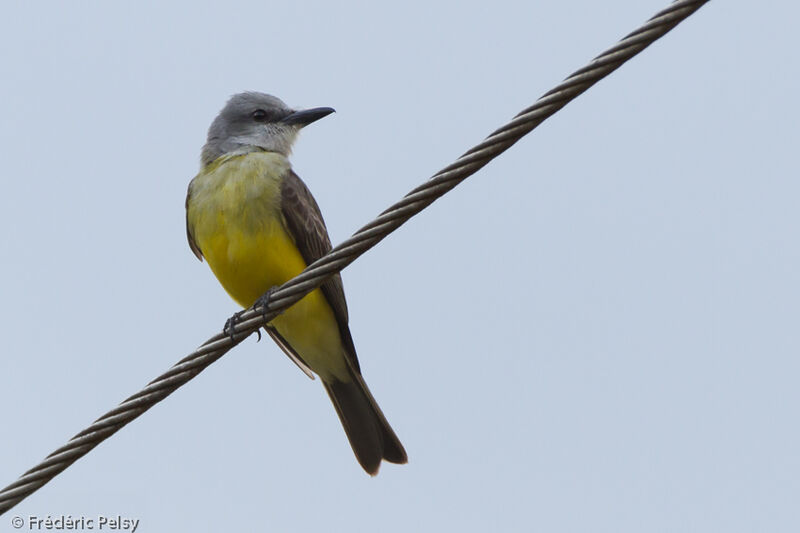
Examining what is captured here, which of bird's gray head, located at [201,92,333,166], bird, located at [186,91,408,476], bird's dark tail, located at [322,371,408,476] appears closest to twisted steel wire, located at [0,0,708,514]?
bird, located at [186,91,408,476]

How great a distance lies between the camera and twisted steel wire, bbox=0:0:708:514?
3.40 m

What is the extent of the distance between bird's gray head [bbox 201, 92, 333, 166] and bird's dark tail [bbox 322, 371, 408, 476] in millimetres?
1632

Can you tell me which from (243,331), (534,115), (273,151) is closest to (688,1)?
(534,115)

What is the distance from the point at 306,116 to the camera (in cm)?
722

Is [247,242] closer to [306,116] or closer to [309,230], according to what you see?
[309,230]

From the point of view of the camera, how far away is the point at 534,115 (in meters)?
3.53

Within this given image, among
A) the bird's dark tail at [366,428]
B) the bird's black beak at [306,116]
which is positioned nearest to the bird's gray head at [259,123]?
the bird's black beak at [306,116]

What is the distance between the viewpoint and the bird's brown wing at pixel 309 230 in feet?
20.0

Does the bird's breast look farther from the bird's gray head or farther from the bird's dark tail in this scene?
the bird's dark tail

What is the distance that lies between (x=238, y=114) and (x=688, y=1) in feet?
14.4

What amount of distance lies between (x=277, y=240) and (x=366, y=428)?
1.52m

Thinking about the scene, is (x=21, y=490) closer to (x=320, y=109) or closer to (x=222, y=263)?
(x=222, y=263)

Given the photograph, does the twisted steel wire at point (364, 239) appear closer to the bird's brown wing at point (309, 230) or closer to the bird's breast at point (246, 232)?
the bird's breast at point (246, 232)

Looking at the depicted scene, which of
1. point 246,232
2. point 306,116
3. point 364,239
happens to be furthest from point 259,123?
point 364,239
